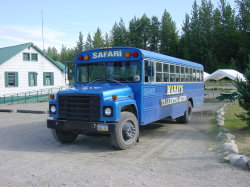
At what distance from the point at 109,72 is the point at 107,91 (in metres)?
1.26

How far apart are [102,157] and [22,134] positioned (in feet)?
13.5

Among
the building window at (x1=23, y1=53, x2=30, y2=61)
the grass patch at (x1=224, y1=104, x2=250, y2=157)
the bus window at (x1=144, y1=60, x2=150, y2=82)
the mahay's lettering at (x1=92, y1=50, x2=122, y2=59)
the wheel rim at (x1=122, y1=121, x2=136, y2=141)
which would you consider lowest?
the grass patch at (x1=224, y1=104, x2=250, y2=157)

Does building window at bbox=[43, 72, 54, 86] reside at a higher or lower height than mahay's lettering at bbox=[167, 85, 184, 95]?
higher

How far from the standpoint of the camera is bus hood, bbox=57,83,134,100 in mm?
6375

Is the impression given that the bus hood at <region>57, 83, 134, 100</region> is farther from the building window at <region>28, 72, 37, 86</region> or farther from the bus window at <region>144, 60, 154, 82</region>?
the building window at <region>28, 72, 37, 86</region>

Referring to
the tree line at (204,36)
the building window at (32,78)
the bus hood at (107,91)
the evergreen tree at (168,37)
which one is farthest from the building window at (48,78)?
the evergreen tree at (168,37)

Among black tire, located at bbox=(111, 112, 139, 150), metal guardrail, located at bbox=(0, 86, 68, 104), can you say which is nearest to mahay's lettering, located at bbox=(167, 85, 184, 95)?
black tire, located at bbox=(111, 112, 139, 150)

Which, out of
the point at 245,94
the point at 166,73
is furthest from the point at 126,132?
the point at 245,94

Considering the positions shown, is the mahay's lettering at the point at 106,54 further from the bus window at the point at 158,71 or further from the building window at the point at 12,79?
the building window at the point at 12,79

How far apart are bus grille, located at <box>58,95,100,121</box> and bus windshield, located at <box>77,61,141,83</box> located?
4.07 feet

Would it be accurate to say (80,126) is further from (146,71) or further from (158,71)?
(158,71)

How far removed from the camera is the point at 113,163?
5586 millimetres

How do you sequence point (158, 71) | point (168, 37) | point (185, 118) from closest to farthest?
1. point (158, 71)
2. point (185, 118)
3. point (168, 37)

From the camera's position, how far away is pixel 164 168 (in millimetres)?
5227
